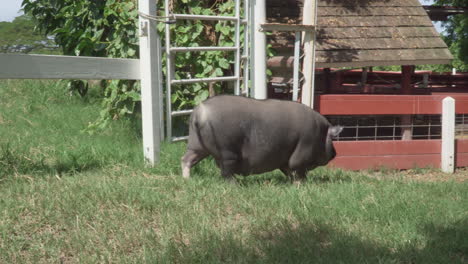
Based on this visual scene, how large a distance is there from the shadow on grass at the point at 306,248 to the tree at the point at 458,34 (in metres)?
14.4

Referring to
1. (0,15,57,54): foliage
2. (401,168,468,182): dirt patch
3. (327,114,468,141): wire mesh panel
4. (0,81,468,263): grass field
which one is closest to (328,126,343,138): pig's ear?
(0,81,468,263): grass field

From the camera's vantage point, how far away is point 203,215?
3.98 metres

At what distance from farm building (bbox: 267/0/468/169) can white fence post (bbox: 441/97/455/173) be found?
102 millimetres

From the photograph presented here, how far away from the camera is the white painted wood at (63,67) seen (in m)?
4.75

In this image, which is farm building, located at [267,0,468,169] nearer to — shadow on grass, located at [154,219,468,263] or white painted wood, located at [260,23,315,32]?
white painted wood, located at [260,23,315,32]

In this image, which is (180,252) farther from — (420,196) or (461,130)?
(461,130)

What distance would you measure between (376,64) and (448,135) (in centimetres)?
162

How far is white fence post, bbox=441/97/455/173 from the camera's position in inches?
309

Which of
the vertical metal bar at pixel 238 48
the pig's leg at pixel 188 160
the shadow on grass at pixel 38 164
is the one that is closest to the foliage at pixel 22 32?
the vertical metal bar at pixel 238 48

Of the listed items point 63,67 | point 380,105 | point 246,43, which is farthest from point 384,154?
point 63,67

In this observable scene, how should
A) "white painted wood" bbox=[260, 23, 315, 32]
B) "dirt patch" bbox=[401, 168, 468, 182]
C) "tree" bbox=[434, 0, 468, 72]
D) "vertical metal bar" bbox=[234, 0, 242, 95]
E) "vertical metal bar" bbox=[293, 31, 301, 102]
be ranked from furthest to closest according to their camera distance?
"tree" bbox=[434, 0, 468, 72], "dirt patch" bbox=[401, 168, 468, 182], "vertical metal bar" bbox=[293, 31, 301, 102], "vertical metal bar" bbox=[234, 0, 242, 95], "white painted wood" bbox=[260, 23, 315, 32]

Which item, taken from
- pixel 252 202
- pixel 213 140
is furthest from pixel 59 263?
pixel 213 140

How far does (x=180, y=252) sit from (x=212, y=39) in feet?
16.3

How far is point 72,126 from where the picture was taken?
7973mm
